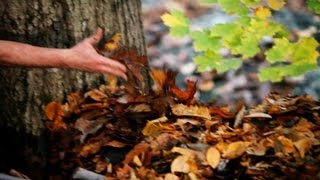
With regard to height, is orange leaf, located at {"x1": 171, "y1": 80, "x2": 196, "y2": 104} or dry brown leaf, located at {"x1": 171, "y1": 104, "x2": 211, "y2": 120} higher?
orange leaf, located at {"x1": 171, "y1": 80, "x2": 196, "y2": 104}

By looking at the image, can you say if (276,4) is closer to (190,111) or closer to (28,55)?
(190,111)

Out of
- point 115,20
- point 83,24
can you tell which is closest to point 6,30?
point 83,24

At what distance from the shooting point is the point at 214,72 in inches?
124

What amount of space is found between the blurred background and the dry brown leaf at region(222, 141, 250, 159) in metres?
0.74

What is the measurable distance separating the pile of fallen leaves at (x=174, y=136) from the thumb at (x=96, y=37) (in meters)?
0.21

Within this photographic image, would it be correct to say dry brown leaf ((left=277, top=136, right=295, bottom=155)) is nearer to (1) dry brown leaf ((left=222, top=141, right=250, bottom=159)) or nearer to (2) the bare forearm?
(1) dry brown leaf ((left=222, top=141, right=250, bottom=159))

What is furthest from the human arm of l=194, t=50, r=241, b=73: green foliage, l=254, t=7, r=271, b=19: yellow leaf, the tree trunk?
l=254, t=7, r=271, b=19: yellow leaf

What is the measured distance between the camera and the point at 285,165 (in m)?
1.92

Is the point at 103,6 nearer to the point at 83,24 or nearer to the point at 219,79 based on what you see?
the point at 83,24

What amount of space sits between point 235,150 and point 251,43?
111 centimetres

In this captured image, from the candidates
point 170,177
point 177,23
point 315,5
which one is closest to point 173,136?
point 170,177

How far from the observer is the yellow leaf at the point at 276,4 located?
3229 millimetres

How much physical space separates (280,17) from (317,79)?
0.64 meters

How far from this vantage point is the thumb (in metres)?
2.19
